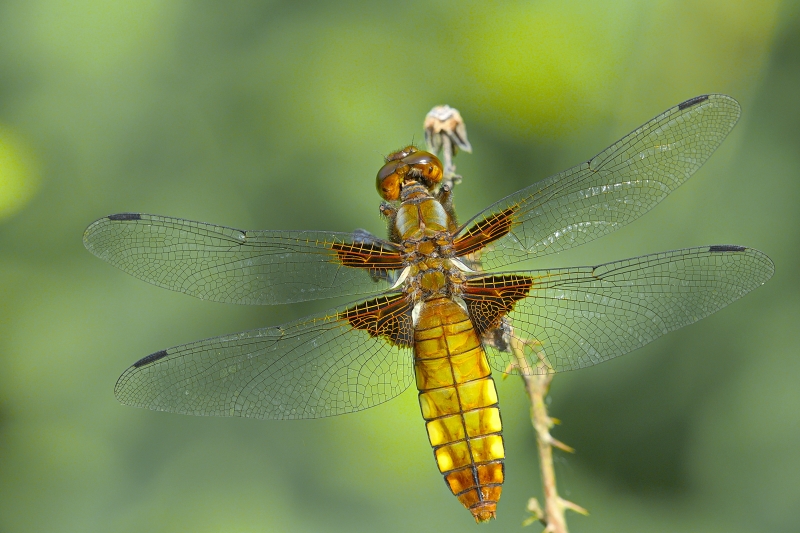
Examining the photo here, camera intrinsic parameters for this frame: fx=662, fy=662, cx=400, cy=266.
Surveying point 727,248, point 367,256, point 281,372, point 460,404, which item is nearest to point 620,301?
point 727,248

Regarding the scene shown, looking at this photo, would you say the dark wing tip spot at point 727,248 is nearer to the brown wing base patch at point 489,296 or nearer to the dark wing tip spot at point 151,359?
the brown wing base patch at point 489,296

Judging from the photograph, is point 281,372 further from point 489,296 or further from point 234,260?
point 489,296

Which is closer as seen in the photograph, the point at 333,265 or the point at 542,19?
A: the point at 333,265

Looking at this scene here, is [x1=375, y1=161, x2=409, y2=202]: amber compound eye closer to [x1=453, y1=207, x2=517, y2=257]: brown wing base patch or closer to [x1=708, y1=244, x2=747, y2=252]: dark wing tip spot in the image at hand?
[x1=453, y1=207, x2=517, y2=257]: brown wing base patch

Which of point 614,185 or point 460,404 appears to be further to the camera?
point 614,185

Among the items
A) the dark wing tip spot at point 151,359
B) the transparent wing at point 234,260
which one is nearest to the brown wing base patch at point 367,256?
the transparent wing at point 234,260

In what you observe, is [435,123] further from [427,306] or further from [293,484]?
[293,484]

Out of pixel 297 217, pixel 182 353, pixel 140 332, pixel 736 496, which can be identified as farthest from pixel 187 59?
pixel 736 496
